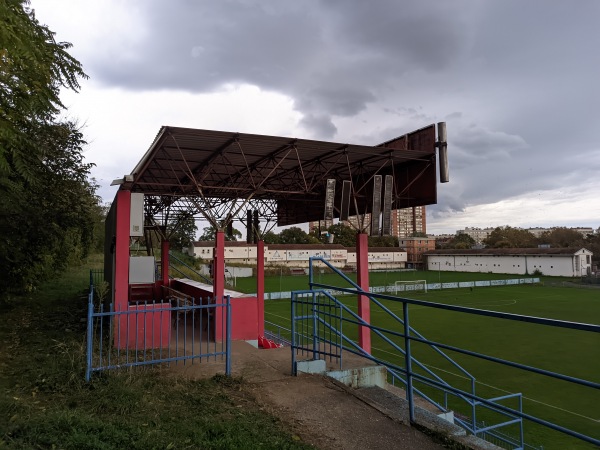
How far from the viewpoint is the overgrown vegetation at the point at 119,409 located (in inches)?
147

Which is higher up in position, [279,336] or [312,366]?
[312,366]

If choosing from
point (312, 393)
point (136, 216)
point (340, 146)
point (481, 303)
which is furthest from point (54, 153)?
point (481, 303)

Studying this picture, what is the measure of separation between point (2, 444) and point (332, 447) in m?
2.79

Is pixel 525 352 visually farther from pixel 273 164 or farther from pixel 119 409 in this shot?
pixel 119 409

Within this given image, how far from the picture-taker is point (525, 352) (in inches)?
891

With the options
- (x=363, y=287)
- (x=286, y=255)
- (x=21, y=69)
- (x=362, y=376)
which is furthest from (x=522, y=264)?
(x=21, y=69)

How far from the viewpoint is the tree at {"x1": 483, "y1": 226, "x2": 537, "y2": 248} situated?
99588 millimetres

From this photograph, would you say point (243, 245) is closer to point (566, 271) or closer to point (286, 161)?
point (566, 271)

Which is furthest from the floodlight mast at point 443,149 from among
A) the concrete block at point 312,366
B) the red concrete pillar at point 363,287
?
the concrete block at point 312,366

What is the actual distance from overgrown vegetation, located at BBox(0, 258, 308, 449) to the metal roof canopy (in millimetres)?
4380

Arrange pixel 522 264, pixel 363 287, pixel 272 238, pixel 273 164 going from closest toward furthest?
pixel 363 287 → pixel 273 164 → pixel 522 264 → pixel 272 238

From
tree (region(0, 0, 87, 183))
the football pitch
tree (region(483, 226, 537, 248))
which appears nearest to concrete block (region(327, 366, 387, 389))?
tree (region(0, 0, 87, 183))

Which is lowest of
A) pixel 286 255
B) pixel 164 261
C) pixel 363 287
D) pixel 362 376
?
pixel 362 376

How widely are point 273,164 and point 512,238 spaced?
107448mm
